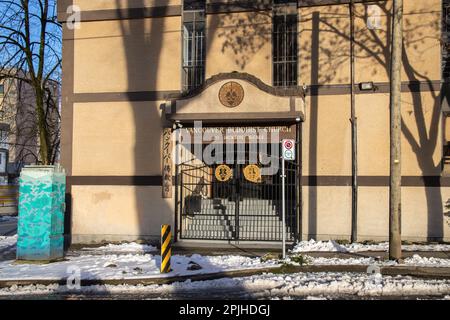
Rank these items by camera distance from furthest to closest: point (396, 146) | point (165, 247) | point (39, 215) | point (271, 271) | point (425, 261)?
point (39, 215)
point (396, 146)
point (425, 261)
point (271, 271)
point (165, 247)

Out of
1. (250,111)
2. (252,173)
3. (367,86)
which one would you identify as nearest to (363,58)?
(367,86)

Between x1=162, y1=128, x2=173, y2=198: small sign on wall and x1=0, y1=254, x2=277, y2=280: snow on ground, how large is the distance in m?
3.11

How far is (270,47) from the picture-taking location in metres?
15.2

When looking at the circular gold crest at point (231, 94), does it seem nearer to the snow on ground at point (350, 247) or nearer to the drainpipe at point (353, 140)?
the drainpipe at point (353, 140)

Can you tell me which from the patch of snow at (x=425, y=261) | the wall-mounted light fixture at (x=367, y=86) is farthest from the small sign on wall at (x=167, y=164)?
the patch of snow at (x=425, y=261)

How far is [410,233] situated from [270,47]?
6922 millimetres

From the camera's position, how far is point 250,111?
1408 cm

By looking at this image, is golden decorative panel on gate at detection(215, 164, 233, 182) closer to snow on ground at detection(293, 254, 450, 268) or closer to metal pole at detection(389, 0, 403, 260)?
snow on ground at detection(293, 254, 450, 268)

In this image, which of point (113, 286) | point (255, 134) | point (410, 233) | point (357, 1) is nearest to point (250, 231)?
point (255, 134)

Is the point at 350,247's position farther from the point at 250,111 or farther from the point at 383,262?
the point at 250,111

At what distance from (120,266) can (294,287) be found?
434 cm

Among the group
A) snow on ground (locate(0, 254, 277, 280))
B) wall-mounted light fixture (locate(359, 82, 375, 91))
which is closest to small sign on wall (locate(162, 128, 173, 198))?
snow on ground (locate(0, 254, 277, 280))
